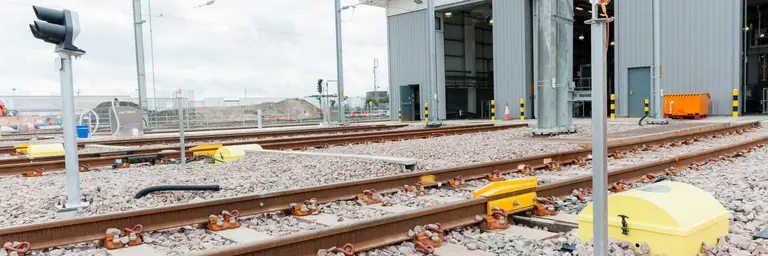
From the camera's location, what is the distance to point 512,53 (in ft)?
99.7

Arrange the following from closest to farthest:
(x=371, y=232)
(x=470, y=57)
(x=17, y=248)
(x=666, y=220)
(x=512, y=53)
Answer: (x=666, y=220)
(x=17, y=248)
(x=371, y=232)
(x=512, y=53)
(x=470, y=57)

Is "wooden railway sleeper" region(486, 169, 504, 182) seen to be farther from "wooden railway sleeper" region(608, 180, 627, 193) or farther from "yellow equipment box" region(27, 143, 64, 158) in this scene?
"yellow equipment box" region(27, 143, 64, 158)

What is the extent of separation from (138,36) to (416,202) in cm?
1941

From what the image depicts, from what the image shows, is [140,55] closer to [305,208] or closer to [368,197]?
[368,197]

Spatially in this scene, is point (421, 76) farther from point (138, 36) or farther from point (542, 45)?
point (542, 45)

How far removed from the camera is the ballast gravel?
5.76 m

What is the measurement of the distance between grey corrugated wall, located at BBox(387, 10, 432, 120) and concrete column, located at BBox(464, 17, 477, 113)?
165 inches

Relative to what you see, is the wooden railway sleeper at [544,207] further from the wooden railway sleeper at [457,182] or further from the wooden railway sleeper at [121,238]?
the wooden railway sleeper at [121,238]

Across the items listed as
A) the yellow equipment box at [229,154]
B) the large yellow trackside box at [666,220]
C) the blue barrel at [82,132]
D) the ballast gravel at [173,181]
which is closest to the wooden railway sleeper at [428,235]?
the large yellow trackside box at [666,220]

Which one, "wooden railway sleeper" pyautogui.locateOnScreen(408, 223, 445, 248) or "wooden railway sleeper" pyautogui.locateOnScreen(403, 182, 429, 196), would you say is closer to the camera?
"wooden railway sleeper" pyautogui.locateOnScreen(408, 223, 445, 248)

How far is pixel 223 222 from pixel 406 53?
103 feet

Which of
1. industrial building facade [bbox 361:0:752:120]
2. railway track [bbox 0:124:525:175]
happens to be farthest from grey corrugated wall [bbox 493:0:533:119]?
railway track [bbox 0:124:525:175]

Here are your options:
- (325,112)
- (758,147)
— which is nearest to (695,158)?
(758,147)

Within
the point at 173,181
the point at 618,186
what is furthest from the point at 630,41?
the point at 173,181
